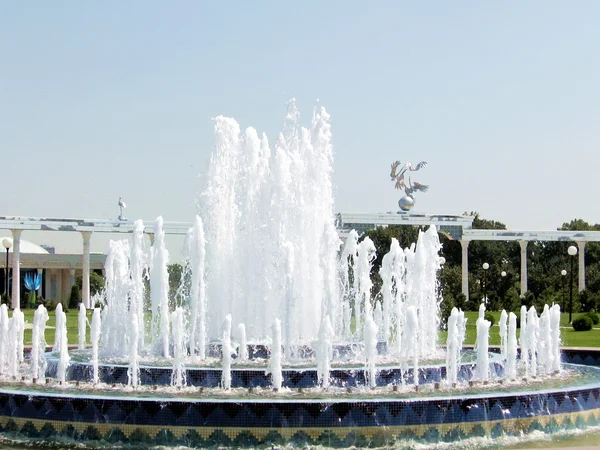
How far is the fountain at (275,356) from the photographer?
34.6ft

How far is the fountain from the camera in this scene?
10539 millimetres

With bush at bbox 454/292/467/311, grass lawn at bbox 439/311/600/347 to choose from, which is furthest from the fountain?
bush at bbox 454/292/467/311

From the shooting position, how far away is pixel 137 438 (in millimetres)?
10531

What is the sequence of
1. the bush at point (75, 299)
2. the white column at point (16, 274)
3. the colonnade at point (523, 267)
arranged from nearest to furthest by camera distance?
the white column at point (16, 274) < the colonnade at point (523, 267) < the bush at point (75, 299)

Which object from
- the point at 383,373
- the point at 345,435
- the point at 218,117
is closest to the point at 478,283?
the point at 218,117

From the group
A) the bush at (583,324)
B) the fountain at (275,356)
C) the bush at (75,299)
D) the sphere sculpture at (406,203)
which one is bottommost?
the bush at (75,299)

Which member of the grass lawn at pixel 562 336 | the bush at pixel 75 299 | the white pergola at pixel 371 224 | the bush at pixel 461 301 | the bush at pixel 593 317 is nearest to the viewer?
the grass lawn at pixel 562 336

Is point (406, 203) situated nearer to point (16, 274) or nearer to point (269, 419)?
point (16, 274)

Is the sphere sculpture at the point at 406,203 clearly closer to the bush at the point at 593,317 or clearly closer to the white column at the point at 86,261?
the white column at the point at 86,261

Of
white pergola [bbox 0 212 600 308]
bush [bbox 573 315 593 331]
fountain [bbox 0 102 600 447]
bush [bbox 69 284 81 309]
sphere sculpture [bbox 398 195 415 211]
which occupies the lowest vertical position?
bush [bbox 69 284 81 309]

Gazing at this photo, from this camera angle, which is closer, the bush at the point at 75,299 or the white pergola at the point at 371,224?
the white pergola at the point at 371,224

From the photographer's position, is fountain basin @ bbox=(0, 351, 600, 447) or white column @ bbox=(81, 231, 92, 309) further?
white column @ bbox=(81, 231, 92, 309)

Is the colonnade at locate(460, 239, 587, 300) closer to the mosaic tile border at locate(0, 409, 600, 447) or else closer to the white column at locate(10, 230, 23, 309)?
the white column at locate(10, 230, 23, 309)

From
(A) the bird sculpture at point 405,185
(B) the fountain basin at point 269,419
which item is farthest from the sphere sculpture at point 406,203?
(B) the fountain basin at point 269,419
